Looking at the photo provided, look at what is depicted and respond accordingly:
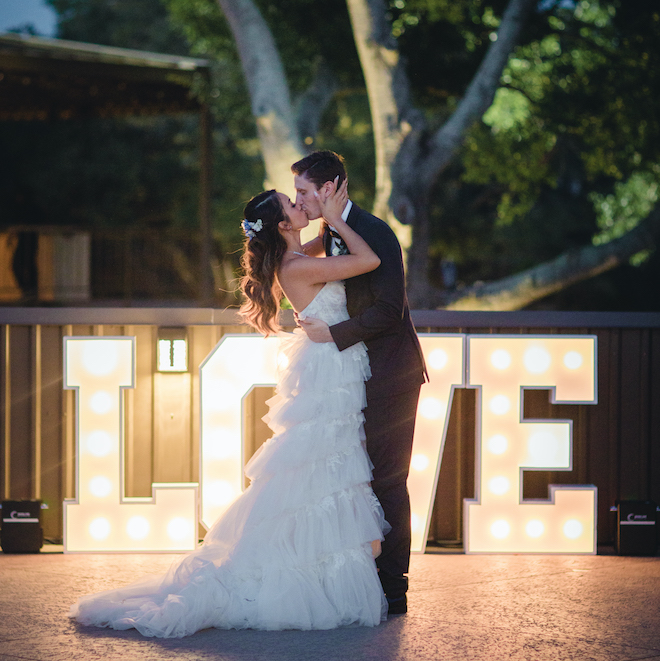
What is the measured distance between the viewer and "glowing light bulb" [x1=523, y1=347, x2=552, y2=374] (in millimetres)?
4316

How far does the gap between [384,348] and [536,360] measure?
1254 millimetres

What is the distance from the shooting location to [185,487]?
169 inches

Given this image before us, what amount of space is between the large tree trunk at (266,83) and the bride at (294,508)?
4.98 meters

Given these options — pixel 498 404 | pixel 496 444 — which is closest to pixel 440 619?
pixel 496 444

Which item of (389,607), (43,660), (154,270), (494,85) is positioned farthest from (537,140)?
(43,660)

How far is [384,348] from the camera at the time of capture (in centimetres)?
352

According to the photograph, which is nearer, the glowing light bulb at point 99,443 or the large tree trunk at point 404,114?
the glowing light bulb at point 99,443

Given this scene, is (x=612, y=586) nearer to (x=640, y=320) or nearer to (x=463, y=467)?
(x=463, y=467)

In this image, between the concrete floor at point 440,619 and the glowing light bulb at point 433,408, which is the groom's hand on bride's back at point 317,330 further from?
the concrete floor at point 440,619

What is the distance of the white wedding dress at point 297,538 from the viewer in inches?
126

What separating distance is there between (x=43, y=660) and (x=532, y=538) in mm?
2718

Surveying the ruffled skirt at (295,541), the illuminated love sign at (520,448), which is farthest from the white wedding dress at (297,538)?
the illuminated love sign at (520,448)

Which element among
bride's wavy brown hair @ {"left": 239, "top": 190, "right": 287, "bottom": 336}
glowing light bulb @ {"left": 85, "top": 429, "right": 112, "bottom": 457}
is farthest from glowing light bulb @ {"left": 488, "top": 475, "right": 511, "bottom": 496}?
glowing light bulb @ {"left": 85, "top": 429, "right": 112, "bottom": 457}

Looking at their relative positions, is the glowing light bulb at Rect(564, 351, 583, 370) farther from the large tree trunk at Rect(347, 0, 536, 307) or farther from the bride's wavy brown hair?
the large tree trunk at Rect(347, 0, 536, 307)
